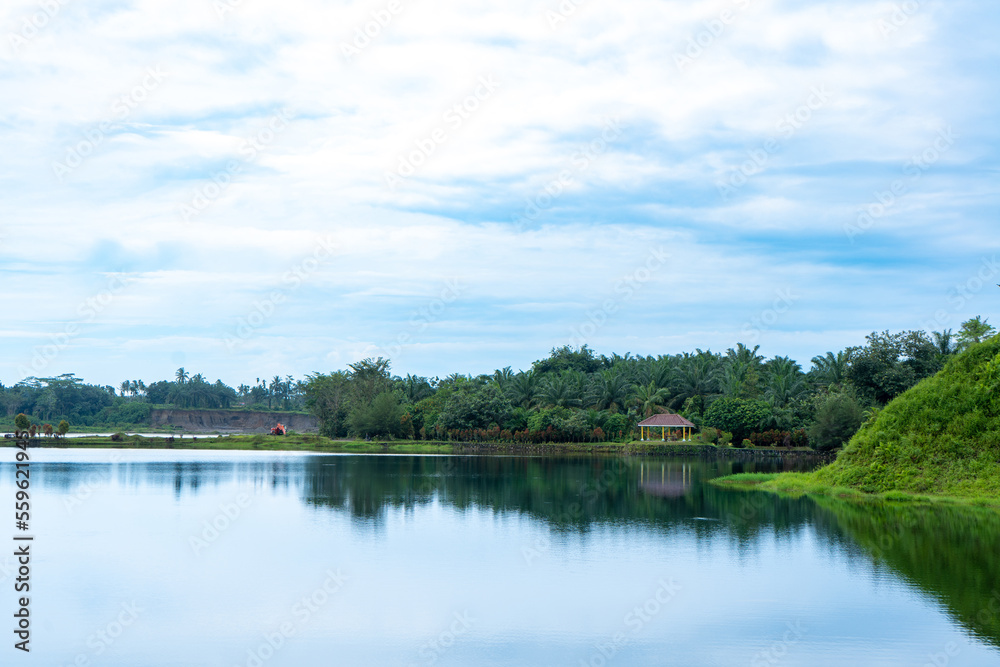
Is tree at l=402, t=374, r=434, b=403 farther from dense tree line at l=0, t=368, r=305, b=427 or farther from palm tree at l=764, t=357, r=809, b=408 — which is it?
palm tree at l=764, t=357, r=809, b=408

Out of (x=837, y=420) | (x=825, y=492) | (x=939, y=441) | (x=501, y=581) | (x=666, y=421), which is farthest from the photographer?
(x=666, y=421)

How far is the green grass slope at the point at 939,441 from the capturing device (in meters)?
31.1

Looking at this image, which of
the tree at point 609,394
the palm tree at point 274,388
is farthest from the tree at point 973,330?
the palm tree at point 274,388

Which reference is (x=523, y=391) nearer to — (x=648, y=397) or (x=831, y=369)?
(x=648, y=397)

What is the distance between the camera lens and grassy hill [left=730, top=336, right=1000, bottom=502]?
31.1m

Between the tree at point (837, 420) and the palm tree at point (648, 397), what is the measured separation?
18874 mm

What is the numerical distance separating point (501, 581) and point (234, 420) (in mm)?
134297

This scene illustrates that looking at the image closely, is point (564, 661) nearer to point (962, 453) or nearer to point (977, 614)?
point (977, 614)

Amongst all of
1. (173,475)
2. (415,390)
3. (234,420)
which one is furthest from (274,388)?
(173,475)

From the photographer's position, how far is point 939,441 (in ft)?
107

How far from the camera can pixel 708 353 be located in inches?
3706

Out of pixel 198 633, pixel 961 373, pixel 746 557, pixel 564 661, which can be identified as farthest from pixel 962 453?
pixel 198 633

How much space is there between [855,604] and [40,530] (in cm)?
2226

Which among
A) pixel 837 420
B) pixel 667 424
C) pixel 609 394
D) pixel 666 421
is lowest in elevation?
pixel 667 424
